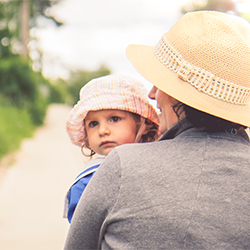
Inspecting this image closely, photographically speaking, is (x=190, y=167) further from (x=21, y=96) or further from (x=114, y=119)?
(x=21, y=96)

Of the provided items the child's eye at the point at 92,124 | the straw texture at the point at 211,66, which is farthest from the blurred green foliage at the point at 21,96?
the straw texture at the point at 211,66

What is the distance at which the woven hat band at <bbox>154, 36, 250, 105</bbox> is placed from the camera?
1398 mm

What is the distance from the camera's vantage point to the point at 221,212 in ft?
4.08

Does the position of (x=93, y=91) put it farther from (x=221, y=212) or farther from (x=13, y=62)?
(x=13, y=62)

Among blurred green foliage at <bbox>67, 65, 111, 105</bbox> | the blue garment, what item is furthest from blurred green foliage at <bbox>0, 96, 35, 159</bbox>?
blurred green foliage at <bbox>67, 65, 111, 105</bbox>

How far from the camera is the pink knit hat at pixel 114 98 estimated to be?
2.18 m

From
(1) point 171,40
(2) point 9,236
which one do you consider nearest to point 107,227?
(1) point 171,40

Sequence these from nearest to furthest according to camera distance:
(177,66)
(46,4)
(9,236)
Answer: (177,66)
(9,236)
(46,4)

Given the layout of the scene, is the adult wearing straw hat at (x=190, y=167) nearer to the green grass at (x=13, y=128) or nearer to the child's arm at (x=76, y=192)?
the child's arm at (x=76, y=192)

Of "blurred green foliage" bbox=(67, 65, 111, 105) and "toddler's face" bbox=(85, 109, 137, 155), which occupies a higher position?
"toddler's face" bbox=(85, 109, 137, 155)

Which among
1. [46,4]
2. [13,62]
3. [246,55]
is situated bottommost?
[13,62]

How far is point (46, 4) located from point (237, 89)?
18.9 meters

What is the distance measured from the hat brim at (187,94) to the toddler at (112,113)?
1.85 ft

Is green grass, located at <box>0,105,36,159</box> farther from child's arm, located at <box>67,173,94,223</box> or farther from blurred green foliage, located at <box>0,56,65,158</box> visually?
child's arm, located at <box>67,173,94,223</box>
